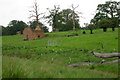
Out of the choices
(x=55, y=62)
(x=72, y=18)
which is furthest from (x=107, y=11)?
(x=55, y=62)

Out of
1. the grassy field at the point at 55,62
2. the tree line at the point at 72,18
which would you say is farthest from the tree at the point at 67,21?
the grassy field at the point at 55,62

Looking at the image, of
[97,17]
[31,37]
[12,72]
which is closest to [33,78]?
[12,72]

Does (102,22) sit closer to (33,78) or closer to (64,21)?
(64,21)

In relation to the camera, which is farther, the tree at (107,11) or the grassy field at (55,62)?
the tree at (107,11)

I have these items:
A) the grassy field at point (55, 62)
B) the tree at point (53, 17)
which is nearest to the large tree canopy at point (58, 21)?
the tree at point (53, 17)

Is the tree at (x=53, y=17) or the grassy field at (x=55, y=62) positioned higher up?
the tree at (x=53, y=17)

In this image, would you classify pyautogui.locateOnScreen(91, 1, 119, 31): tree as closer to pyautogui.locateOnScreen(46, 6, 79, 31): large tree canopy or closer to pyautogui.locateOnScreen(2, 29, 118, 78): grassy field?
pyautogui.locateOnScreen(46, 6, 79, 31): large tree canopy

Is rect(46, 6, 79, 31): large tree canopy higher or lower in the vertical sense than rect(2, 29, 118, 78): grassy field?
higher

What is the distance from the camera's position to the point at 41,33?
59938 millimetres

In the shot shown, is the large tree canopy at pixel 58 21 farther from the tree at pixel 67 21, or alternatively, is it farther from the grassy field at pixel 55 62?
the grassy field at pixel 55 62

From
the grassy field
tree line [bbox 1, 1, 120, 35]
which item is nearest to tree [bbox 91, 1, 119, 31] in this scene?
tree line [bbox 1, 1, 120, 35]

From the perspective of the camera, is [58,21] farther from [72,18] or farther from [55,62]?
[55,62]

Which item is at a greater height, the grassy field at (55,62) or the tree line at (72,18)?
the tree line at (72,18)

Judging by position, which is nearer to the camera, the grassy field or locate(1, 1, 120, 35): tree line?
the grassy field
